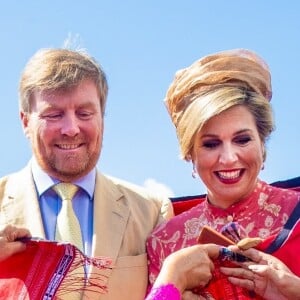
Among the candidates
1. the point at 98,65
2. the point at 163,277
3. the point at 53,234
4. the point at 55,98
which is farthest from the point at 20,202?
the point at 163,277

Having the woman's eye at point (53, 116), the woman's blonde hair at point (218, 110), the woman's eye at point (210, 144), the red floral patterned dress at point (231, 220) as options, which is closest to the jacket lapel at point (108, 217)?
the red floral patterned dress at point (231, 220)

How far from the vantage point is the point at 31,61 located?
4.42 m

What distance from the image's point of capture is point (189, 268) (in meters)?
3.36

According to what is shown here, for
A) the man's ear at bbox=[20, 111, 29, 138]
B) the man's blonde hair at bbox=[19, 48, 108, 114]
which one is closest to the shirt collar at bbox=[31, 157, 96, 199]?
the man's ear at bbox=[20, 111, 29, 138]

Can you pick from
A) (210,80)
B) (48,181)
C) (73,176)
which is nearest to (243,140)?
(210,80)

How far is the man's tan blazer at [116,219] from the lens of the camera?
3955 millimetres

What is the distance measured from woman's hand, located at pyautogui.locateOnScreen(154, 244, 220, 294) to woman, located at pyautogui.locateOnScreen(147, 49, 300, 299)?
A: 313mm

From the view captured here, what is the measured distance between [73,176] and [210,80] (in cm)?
80

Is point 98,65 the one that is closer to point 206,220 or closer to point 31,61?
point 31,61

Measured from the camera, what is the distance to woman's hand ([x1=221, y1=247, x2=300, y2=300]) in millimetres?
3248

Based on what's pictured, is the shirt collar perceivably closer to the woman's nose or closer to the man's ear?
the man's ear

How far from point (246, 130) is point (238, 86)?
21 centimetres

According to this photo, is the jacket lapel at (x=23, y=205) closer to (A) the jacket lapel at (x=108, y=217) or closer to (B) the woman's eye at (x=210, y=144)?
(A) the jacket lapel at (x=108, y=217)

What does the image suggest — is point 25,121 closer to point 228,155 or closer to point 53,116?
point 53,116
